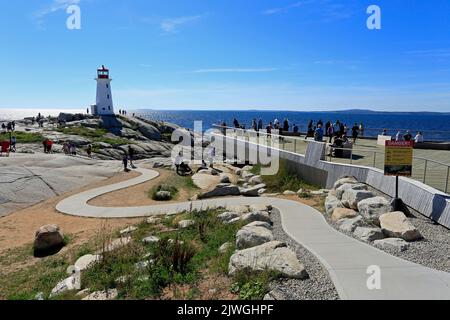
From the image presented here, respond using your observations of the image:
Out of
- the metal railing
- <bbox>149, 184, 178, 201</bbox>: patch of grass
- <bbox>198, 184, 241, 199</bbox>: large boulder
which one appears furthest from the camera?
<bbox>149, 184, 178, 201</bbox>: patch of grass

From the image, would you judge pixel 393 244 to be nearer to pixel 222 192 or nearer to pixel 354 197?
pixel 354 197

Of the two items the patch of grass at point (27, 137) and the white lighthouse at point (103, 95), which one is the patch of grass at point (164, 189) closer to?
the patch of grass at point (27, 137)

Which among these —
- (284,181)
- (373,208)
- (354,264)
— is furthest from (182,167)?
(354,264)

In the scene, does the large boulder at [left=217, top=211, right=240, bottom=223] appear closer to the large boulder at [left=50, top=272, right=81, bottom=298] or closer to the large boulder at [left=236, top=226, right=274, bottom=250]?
the large boulder at [left=236, top=226, right=274, bottom=250]

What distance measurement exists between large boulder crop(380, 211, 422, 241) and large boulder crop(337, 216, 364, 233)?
1.91 ft

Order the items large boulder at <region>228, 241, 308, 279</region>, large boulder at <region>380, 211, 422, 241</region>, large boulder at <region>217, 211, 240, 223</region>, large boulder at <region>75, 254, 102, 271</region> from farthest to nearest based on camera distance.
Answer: large boulder at <region>217, 211, 240, 223</region> < large boulder at <region>75, 254, 102, 271</region> < large boulder at <region>380, 211, 422, 241</region> < large boulder at <region>228, 241, 308, 279</region>

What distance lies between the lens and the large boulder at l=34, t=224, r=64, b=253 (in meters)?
13.4

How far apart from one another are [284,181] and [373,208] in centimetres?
862

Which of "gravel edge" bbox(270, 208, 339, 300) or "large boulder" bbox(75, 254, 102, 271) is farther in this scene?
"large boulder" bbox(75, 254, 102, 271)

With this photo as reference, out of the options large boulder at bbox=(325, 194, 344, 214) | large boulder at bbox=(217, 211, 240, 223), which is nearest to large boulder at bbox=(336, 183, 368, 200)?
large boulder at bbox=(325, 194, 344, 214)

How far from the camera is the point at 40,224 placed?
16.8 metres

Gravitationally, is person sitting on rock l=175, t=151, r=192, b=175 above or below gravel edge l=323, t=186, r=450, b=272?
below

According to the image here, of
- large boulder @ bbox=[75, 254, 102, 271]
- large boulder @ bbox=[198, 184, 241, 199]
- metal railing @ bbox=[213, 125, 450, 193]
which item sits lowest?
large boulder @ bbox=[75, 254, 102, 271]
